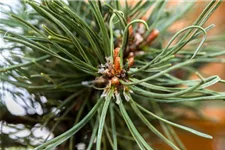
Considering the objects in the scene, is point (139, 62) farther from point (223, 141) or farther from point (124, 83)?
point (223, 141)

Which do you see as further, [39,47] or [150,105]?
[150,105]

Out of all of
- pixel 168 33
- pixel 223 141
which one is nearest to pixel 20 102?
pixel 168 33

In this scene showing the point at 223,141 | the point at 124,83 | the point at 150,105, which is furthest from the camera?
the point at 223,141

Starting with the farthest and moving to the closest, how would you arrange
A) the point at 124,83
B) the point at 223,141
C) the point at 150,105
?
the point at 223,141, the point at 150,105, the point at 124,83

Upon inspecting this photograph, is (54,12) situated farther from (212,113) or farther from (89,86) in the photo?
(212,113)

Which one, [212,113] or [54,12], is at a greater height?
[54,12]

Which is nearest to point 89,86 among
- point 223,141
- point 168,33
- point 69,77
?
point 69,77
